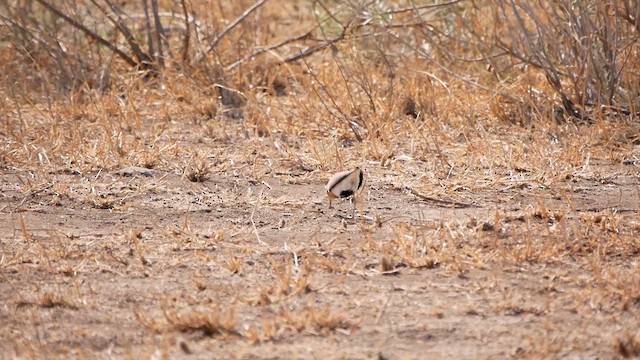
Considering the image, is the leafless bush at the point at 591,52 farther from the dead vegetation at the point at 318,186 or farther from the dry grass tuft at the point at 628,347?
the dry grass tuft at the point at 628,347

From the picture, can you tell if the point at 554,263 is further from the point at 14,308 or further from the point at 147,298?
the point at 14,308

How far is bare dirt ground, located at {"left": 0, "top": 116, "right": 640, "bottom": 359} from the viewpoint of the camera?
129 inches

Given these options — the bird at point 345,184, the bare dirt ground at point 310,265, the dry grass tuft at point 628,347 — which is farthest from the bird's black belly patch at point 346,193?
the dry grass tuft at point 628,347

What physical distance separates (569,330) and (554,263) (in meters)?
0.60

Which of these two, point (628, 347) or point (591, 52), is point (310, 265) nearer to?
point (628, 347)

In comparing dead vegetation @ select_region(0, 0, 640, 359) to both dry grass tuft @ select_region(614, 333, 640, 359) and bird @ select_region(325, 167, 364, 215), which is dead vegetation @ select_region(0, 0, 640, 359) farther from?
bird @ select_region(325, 167, 364, 215)

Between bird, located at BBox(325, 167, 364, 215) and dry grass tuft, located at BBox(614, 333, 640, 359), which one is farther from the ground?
bird, located at BBox(325, 167, 364, 215)

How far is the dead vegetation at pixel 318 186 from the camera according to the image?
3383mm

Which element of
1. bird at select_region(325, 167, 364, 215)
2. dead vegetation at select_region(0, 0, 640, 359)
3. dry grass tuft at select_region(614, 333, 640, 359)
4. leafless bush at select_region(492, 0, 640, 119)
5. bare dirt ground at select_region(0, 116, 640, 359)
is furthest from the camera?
leafless bush at select_region(492, 0, 640, 119)

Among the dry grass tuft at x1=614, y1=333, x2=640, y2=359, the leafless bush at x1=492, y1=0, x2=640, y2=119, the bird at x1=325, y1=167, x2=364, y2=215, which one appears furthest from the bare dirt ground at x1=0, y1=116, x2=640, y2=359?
the leafless bush at x1=492, y1=0, x2=640, y2=119

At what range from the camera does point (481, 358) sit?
3.11 meters

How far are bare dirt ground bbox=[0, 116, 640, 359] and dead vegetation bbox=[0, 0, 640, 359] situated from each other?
11 millimetres

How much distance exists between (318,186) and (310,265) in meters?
1.13

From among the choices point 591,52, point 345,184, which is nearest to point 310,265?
point 345,184
